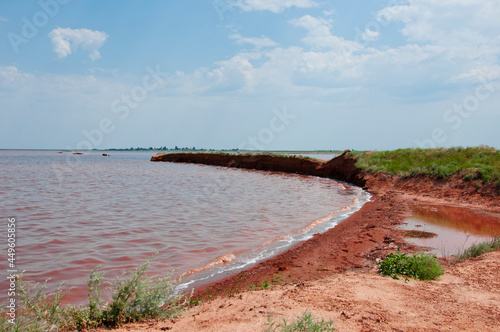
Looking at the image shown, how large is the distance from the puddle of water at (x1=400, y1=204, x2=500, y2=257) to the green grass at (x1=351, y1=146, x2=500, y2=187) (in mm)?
4123

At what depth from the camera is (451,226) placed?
9.38 m

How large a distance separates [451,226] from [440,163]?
1067 centimetres

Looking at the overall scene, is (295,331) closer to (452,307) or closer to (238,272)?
(452,307)

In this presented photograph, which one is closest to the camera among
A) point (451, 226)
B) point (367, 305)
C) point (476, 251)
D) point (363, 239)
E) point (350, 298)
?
point (367, 305)

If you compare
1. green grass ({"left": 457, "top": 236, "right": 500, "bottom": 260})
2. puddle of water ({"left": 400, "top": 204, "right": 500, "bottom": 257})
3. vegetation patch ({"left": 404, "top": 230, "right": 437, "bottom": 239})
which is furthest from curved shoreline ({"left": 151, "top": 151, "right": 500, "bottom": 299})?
green grass ({"left": 457, "top": 236, "right": 500, "bottom": 260})

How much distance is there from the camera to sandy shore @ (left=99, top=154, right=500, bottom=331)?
351 centimetres

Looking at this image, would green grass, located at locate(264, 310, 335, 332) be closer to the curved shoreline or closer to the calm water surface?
the curved shoreline

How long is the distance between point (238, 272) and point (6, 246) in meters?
5.08

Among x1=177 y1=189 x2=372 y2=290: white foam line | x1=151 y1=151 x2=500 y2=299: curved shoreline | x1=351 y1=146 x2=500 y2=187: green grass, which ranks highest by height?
x1=351 y1=146 x2=500 y2=187: green grass

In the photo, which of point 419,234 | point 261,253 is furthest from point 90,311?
point 419,234

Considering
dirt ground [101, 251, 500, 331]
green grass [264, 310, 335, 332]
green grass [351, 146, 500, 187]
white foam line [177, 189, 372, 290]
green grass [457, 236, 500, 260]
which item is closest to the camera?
green grass [264, 310, 335, 332]

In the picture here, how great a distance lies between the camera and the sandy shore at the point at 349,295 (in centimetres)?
351

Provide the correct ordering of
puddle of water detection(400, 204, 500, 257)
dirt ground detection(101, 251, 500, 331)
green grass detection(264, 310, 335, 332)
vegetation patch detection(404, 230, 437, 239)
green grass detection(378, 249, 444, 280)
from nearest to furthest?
1. green grass detection(264, 310, 335, 332)
2. dirt ground detection(101, 251, 500, 331)
3. green grass detection(378, 249, 444, 280)
4. puddle of water detection(400, 204, 500, 257)
5. vegetation patch detection(404, 230, 437, 239)

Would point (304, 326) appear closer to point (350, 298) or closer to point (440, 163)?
point (350, 298)
